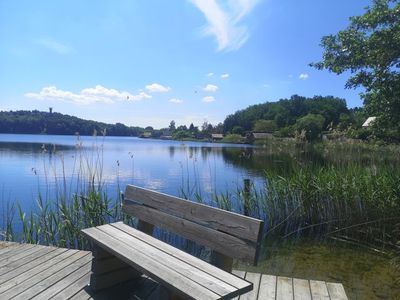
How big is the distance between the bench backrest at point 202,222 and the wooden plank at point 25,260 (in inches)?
41.7

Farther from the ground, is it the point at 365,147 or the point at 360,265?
the point at 365,147

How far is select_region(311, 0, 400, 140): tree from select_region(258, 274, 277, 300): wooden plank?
4.33m

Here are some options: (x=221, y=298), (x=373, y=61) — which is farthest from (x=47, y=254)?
(x=373, y=61)

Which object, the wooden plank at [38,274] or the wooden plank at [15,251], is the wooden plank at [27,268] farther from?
the wooden plank at [15,251]

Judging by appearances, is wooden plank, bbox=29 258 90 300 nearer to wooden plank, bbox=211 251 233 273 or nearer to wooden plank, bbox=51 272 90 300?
wooden plank, bbox=51 272 90 300

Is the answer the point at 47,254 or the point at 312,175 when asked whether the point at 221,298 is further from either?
the point at 312,175

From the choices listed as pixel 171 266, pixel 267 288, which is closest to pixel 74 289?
pixel 171 266

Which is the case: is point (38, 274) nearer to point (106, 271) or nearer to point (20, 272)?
point (20, 272)

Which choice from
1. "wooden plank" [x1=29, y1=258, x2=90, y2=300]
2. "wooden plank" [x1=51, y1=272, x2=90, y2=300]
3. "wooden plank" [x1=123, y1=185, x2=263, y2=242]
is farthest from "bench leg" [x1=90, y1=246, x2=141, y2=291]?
"wooden plank" [x1=123, y1=185, x2=263, y2=242]

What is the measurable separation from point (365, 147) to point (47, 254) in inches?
271

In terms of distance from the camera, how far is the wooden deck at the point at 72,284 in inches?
112

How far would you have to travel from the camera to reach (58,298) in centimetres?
273

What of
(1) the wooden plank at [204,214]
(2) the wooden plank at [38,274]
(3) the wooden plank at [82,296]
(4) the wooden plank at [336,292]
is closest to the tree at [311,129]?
(4) the wooden plank at [336,292]

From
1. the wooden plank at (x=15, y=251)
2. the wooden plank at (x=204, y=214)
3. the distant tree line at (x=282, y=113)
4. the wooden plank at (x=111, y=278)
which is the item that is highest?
the distant tree line at (x=282, y=113)
